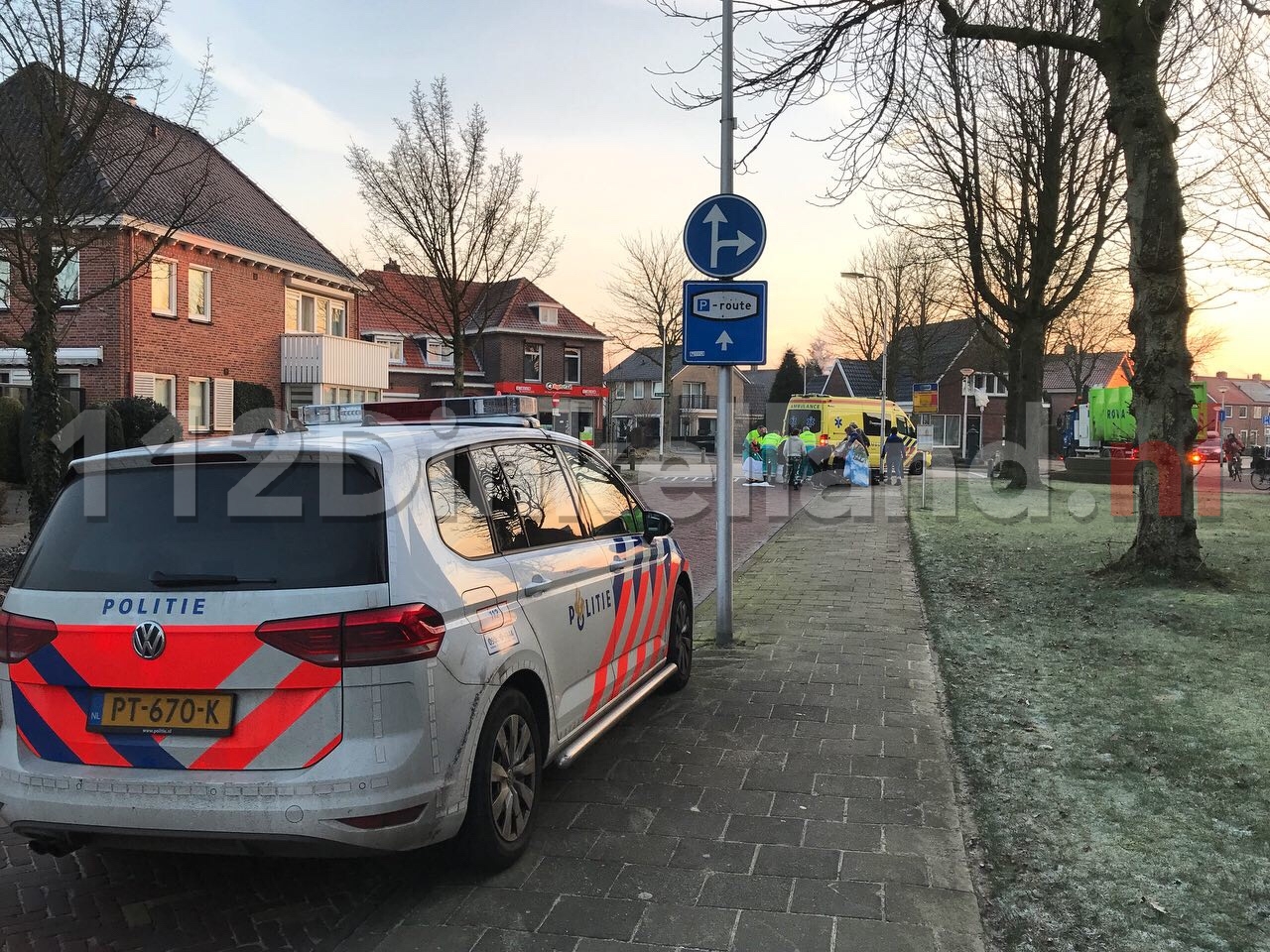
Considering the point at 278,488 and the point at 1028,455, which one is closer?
the point at 278,488

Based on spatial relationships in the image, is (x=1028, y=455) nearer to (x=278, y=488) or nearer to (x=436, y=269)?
(x=436, y=269)

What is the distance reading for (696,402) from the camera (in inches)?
3110

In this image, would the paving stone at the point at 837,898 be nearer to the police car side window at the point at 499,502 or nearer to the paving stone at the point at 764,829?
the paving stone at the point at 764,829

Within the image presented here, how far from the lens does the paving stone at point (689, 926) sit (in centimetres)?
304

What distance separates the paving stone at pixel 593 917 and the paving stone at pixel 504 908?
51mm

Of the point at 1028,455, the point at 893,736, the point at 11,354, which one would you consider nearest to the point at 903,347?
the point at 1028,455

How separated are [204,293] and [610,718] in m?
25.6

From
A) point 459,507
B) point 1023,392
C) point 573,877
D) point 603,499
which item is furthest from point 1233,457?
point 459,507

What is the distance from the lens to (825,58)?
9.24 m

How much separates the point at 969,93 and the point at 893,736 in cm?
1685

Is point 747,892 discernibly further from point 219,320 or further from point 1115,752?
point 219,320

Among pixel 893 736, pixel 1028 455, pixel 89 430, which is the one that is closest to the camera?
Result: pixel 893 736

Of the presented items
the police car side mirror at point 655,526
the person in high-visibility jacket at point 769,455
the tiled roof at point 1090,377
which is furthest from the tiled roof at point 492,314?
the tiled roof at point 1090,377

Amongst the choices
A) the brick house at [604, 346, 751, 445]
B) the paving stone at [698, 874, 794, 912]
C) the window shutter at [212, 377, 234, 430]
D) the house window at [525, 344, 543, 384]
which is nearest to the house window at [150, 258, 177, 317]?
the window shutter at [212, 377, 234, 430]
